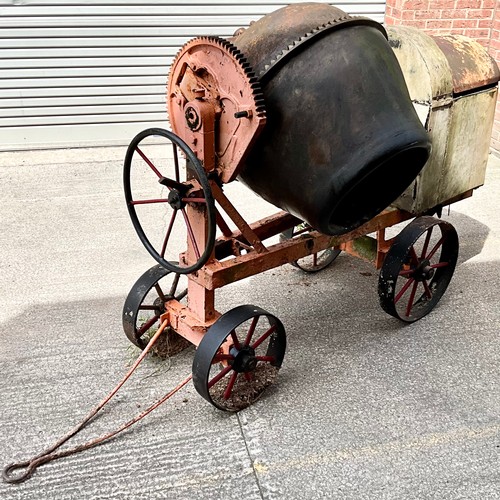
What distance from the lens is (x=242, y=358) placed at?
276 cm

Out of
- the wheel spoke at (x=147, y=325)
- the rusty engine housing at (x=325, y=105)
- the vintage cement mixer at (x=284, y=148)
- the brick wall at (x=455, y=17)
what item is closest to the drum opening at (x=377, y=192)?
the vintage cement mixer at (x=284, y=148)

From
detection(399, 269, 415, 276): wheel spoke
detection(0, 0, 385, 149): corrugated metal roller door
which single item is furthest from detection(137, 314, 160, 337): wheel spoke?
detection(0, 0, 385, 149): corrugated metal roller door

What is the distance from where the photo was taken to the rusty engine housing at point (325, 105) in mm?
2438

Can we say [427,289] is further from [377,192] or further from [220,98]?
[220,98]

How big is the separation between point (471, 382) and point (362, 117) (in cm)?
141

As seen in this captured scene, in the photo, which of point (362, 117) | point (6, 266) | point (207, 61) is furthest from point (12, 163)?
point (362, 117)

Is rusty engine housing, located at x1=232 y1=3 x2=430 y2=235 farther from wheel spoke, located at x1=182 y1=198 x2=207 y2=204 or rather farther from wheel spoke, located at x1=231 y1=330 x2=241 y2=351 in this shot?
wheel spoke, located at x1=231 y1=330 x2=241 y2=351

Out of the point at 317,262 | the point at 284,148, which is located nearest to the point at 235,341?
the point at 284,148

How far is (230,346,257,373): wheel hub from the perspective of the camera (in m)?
2.75

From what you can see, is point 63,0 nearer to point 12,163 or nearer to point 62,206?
point 12,163

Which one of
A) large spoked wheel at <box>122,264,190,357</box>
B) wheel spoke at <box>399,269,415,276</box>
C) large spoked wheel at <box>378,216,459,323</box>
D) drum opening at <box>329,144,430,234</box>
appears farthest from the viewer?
wheel spoke at <box>399,269,415,276</box>

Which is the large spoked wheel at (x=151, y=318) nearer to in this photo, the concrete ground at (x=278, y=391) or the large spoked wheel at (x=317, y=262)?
the concrete ground at (x=278, y=391)

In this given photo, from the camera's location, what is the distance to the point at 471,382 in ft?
10.1

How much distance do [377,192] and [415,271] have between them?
625 millimetres
